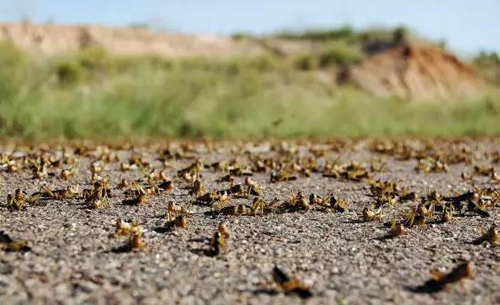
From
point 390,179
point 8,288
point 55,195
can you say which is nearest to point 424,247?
point 8,288

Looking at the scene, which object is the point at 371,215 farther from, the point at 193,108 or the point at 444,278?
the point at 193,108

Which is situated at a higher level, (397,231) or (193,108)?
(193,108)

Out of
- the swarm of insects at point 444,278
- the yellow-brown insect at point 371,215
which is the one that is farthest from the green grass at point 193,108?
the swarm of insects at point 444,278

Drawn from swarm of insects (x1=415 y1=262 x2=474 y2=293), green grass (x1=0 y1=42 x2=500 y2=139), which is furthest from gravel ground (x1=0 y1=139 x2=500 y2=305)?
green grass (x1=0 y1=42 x2=500 y2=139)

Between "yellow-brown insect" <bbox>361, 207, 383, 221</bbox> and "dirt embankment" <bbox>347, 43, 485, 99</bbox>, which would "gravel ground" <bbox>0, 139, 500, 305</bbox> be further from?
"dirt embankment" <bbox>347, 43, 485, 99</bbox>

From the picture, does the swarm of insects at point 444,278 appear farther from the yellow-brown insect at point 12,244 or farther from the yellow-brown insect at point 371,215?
the yellow-brown insect at point 12,244

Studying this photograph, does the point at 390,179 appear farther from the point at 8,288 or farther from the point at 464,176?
the point at 8,288

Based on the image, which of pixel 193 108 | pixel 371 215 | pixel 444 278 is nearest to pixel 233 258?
pixel 444 278
